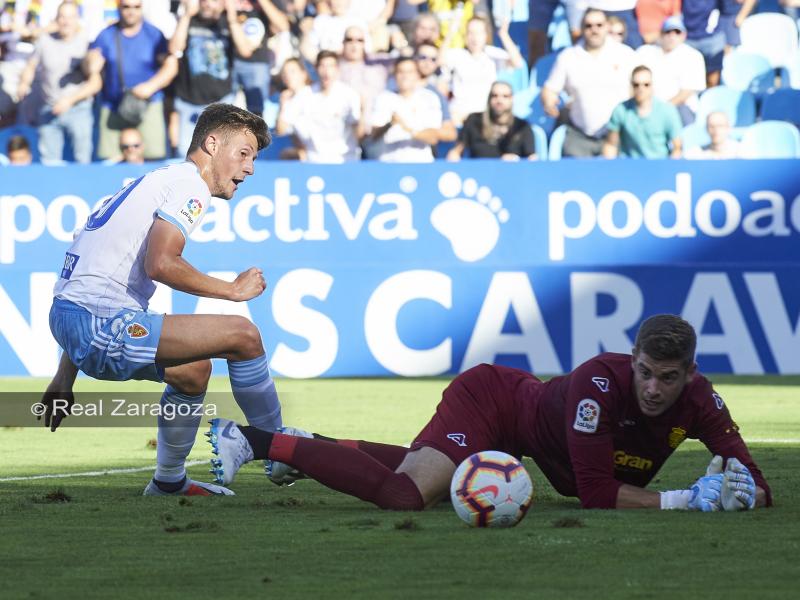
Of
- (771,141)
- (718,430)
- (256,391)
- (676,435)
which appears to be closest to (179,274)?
(256,391)

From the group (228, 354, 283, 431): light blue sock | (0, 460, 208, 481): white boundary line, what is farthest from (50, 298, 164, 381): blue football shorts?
(0, 460, 208, 481): white boundary line

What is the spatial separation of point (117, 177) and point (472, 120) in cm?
380

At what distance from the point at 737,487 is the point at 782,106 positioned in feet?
37.5

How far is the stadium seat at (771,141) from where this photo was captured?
16078 mm

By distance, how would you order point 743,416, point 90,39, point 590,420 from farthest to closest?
point 90,39
point 743,416
point 590,420

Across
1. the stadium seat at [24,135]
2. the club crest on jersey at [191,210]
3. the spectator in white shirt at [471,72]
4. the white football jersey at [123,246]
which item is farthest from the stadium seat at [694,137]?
the club crest on jersey at [191,210]

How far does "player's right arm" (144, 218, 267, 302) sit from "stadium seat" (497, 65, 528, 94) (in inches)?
433

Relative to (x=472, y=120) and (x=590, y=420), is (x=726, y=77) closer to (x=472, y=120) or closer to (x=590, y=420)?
(x=472, y=120)

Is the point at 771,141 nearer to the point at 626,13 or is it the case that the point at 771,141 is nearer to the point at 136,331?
the point at 626,13

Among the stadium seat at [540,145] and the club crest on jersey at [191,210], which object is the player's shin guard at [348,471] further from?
the stadium seat at [540,145]

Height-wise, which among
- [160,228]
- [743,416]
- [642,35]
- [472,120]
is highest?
[642,35]

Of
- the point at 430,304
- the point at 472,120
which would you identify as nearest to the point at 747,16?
the point at 472,120

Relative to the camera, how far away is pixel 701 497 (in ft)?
19.7

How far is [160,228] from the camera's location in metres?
Answer: 6.55
